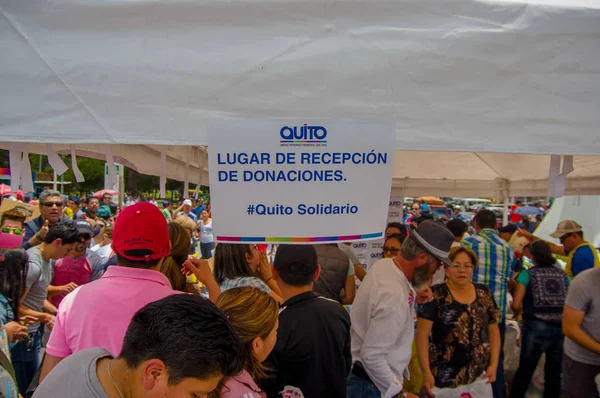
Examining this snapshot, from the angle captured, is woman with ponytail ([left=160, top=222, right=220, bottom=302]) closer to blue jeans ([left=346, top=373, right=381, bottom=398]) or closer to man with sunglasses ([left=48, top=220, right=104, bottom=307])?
blue jeans ([left=346, top=373, right=381, bottom=398])

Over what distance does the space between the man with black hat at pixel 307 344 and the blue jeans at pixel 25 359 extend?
2506 millimetres

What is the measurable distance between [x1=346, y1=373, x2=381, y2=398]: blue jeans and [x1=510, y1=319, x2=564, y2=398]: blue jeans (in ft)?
7.59

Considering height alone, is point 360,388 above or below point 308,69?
below

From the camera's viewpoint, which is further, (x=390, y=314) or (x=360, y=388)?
(x=360, y=388)

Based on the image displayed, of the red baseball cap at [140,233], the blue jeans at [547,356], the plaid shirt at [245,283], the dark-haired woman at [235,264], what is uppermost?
the red baseball cap at [140,233]

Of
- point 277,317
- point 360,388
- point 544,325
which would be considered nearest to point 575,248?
point 544,325

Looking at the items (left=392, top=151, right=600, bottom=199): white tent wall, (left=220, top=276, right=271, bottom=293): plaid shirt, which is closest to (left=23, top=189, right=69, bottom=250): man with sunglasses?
(left=220, top=276, right=271, bottom=293): plaid shirt

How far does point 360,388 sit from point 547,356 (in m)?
2.53

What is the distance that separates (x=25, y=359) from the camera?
3469 mm

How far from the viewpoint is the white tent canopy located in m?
1.49

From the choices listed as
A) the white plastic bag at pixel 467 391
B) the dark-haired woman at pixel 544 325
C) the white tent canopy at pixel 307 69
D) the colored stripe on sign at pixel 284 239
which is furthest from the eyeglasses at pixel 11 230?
the dark-haired woman at pixel 544 325

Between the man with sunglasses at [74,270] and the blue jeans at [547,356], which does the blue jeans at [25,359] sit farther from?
the blue jeans at [547,356]

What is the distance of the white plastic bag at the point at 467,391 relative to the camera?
9.90 feet

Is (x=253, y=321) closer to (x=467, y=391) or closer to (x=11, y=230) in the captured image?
(x=467, y=391)
